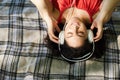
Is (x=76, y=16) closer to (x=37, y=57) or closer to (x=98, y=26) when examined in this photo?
(x=98, y=26)

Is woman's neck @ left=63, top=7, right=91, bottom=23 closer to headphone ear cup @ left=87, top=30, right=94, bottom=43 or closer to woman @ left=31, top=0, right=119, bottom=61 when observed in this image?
woman @ left=31, top=0, right=119, bottom=61

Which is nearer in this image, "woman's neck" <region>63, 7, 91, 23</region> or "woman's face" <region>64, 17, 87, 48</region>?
"woman's face" <region>64, 17, 87, 48</region>

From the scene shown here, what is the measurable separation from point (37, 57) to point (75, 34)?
0.25 m

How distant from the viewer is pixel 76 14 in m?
1.58

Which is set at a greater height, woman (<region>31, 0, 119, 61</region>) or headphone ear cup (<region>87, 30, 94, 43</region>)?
woman (<region>31, 0, 119, 61</region>)

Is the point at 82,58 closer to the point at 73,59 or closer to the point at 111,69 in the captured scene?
the point at 73,59

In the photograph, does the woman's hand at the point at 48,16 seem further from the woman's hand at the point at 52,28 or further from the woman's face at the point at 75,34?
the woman's face at the point at 75,34

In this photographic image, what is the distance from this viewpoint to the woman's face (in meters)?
1.38

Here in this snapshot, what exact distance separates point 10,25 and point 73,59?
466 millimetres

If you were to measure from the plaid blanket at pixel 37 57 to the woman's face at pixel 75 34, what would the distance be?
0.37 ft

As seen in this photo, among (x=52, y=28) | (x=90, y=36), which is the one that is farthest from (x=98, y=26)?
(x=52, y=28)

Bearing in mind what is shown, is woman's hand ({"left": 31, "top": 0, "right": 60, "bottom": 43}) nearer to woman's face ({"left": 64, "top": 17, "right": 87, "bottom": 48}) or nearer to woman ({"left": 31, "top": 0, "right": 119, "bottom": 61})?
woman ({"left": 31, "top": 0, "right": 119, "bottom": 61})

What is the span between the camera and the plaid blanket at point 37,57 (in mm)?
1391

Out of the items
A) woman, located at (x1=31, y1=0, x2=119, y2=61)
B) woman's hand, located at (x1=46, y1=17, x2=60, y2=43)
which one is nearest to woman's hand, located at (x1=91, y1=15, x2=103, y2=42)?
woman, located at (x1=31, y1=0, x2=119, y2=61)
